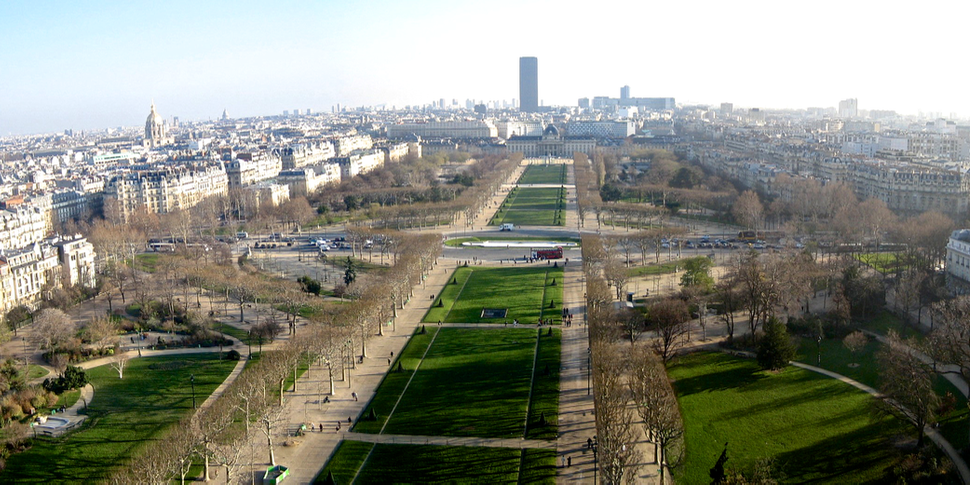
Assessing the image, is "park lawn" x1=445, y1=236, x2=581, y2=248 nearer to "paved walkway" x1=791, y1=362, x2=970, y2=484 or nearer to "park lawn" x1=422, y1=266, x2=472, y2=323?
"park lawn" x1=422, y1=266, x2=472, y2=323

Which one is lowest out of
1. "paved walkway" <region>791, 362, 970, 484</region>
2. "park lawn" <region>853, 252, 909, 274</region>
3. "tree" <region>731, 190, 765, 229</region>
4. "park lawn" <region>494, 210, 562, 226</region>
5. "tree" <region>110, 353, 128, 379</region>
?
"paved walkway" <region>791, 362, 970, 484</region>

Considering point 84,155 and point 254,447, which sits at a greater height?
point 84,155

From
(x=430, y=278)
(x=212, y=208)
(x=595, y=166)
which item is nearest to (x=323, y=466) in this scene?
(x=430, y=278)

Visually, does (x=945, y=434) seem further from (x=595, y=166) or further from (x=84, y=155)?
(x=84, y=155)

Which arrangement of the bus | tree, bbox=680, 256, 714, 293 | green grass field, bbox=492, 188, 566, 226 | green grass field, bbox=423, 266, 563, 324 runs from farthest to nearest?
1. green grass field, bbox=492, 188, 566, 226
2. the bus
3. tree, bbox=680, 256, 714, 293
4. green grass field, bbox=423, 266, 563, 324

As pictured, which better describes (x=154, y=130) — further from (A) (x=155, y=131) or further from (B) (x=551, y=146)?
(B) (x=551, y=146)

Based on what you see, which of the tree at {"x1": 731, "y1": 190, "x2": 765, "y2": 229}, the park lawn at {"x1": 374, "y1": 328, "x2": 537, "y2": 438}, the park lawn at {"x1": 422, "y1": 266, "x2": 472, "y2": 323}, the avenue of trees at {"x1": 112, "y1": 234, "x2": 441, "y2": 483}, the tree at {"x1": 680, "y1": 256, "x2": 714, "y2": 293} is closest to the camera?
the avenue of trees at {"x1": 112, "y1": 234, "x2": 441, "y2": 483}

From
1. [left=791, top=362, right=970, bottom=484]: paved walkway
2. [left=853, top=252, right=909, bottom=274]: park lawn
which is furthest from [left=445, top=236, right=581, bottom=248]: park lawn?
[left=791, top=362, right=970, bottom=484]: paved walkway

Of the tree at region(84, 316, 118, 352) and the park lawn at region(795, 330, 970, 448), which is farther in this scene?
the tree at region(84, 316, 118, 352)
